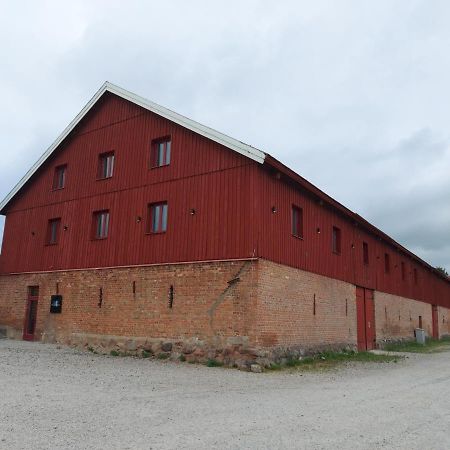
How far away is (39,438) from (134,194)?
1243 cm

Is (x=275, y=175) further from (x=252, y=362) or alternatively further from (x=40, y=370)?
(x=40, y=370)

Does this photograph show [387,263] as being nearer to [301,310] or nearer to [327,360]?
[327,360]

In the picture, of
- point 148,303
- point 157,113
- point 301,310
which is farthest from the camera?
point 157,113

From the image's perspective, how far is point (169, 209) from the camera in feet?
53.7

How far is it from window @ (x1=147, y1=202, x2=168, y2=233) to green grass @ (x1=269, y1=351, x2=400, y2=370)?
604 centimetres

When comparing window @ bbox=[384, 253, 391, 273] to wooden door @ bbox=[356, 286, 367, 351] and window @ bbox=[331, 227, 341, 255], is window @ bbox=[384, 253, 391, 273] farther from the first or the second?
window @ bbox=[331, 227, 341, 255]

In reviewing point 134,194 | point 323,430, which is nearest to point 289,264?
point 134,194

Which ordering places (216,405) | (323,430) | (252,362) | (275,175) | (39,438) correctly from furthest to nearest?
1. (275,175)
2. (252,362)
3. (216,405)
4. (323,430)
5. (39,438)

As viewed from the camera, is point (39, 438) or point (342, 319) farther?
point (342, 319)

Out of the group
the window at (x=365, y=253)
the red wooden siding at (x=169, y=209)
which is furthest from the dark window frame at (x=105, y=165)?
the window at (x=365, y=253)

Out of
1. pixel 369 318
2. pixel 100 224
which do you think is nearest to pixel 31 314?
pixel 100 224

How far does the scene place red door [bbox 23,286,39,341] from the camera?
773 inches

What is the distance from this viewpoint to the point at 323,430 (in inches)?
252

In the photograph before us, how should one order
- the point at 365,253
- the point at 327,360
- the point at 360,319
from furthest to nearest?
1. the point at 365,253
2. the point at 360,319
3. the point at 327,360
